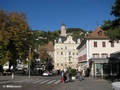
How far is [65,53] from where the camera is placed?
348 feet

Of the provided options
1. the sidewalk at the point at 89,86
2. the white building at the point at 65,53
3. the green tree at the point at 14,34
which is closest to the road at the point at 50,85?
the sidewalk at the point at 89,86

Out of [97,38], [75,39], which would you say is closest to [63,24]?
[75,39]

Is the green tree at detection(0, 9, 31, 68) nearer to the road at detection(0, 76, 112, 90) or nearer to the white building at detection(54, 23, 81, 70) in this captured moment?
the road at detection(0, 76, 112, 90)

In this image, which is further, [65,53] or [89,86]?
[65,53]

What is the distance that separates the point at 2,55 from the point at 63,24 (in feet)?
340

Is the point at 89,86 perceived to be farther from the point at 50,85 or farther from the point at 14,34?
the point at 14,34

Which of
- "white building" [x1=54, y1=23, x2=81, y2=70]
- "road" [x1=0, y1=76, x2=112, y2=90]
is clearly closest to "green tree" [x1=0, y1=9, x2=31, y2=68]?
"road" [x1=0, y1=76, x2=112, y2=90]

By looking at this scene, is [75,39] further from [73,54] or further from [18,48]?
[18,48]

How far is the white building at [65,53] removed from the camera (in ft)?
347

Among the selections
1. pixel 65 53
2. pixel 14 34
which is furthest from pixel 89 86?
pixel 65 53

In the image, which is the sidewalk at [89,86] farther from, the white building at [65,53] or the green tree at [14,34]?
the white building at [65,53]

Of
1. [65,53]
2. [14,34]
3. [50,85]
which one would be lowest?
[50,85]

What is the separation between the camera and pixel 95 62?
4250 centimetres

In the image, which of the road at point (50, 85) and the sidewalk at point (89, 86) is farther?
the sidewalk at point (89, 86)
